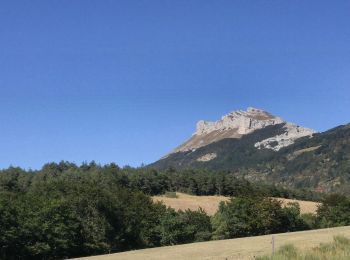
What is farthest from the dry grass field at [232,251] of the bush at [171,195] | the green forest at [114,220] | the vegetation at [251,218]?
the bush at [171,195]

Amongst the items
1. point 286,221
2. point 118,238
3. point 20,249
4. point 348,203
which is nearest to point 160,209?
point 118,238

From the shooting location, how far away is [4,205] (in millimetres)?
66562

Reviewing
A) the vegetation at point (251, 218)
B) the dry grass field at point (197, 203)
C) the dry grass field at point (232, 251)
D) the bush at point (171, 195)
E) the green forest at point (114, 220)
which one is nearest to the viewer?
the dry grass field at point (232, 251)

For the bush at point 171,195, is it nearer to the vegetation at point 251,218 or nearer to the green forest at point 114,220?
the green forest at point 114,220

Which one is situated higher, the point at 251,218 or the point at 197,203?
the point at 197,203

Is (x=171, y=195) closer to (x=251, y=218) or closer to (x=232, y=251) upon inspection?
(x=251, y=218)

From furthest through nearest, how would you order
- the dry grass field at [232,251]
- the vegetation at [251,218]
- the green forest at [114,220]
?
the vegetation at [251,218] → the green forest at [114,220] → the dry grass field at [232,251]

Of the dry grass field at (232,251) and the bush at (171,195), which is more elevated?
the bush at (171,195)

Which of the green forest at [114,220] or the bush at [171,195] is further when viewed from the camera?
the bush at [171,195]

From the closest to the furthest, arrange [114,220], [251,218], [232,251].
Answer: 1. [232,251]
2. [114,220]
3. [251,218]

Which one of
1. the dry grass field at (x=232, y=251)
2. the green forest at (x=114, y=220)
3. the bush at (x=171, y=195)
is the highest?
the bush at (x=171, y=195)

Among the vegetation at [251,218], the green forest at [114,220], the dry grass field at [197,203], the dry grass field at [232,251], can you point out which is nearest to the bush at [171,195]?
the dry grass field at [197,203]

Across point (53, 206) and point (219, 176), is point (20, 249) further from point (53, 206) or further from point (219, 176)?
point (219, 176)

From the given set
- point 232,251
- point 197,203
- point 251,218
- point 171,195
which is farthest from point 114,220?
point 171,195
